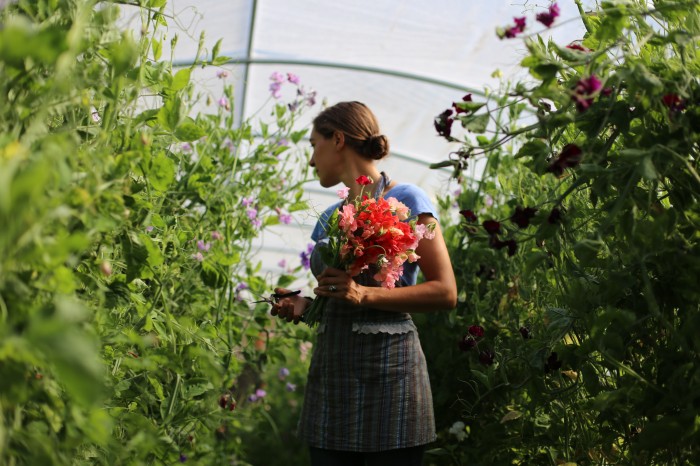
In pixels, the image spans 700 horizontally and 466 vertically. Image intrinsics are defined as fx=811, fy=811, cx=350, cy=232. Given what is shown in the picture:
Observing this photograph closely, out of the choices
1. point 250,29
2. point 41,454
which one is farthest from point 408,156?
point 41,454

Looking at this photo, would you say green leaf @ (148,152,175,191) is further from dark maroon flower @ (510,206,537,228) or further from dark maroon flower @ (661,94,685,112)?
dark maroon flower @ (661,94,685,112)

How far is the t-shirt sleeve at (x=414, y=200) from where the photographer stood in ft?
7.30

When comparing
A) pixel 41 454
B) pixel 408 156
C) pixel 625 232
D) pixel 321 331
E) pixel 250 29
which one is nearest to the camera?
pixel 41 454

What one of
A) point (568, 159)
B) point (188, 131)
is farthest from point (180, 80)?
point (568, 159)

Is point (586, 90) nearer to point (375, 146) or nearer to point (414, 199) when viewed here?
point (414, 199)

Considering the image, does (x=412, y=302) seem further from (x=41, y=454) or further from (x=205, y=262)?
(x=41, y=454)

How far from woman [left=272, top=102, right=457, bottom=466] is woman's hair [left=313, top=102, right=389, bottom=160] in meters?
0.17

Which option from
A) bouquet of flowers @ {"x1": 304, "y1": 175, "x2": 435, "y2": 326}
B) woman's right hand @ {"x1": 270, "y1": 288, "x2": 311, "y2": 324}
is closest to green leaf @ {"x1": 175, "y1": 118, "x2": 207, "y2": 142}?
bouquet of flowers @ {"x1": 304, "y1": 175, "x2": 435, "y2": 326}

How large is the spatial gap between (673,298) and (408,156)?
493 cm

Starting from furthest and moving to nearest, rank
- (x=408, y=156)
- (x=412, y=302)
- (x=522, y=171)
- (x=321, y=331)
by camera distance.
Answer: (x=408, y=156) → (x=522, y=171) → (x=321, y=331) → (x=412, y=302)

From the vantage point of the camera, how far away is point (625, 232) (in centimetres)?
135

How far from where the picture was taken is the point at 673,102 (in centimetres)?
129

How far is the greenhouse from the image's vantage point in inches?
38.5

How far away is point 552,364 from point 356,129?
3.20 feet
